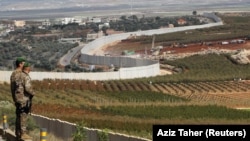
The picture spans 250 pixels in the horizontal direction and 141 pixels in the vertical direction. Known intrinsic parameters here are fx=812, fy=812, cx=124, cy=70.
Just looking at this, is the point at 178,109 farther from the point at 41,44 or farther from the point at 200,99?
the point at 41,44

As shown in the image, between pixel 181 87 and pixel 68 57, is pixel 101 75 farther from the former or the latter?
pixel 68 57

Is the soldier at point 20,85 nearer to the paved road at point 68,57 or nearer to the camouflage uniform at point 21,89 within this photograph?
the camouflage uniform at point 21,89

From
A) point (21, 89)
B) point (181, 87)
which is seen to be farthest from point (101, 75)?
point (21, 89)

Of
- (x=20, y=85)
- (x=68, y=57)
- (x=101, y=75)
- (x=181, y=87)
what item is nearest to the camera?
(x=20, y=85)

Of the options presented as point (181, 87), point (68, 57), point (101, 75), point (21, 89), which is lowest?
point (68, 57)

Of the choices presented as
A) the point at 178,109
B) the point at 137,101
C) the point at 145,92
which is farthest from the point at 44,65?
the point at 178,109

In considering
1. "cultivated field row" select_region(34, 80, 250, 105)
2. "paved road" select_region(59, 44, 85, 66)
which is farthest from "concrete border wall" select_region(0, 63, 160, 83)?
"paved road" select_region(59, 44, 85, 66)

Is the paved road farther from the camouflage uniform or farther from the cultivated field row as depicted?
the camouflage uniform

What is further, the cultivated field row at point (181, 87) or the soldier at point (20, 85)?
the cultivated field row at point (181, 87)

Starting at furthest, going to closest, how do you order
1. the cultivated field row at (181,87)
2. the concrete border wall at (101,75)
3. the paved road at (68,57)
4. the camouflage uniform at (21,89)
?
the paved road at (68,57), the concrete border wall at (101,75), the cultivated field row at (181,87), the camouflage uniform at (21,89)

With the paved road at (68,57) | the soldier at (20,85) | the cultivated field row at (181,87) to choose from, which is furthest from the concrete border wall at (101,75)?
the soldier at (20,85)

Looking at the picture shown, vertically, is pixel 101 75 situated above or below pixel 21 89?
below

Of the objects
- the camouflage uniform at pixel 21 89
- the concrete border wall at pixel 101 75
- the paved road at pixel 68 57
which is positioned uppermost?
the camouflage uniform at pixel 21 89

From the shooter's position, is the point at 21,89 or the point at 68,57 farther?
the point at 68,57
